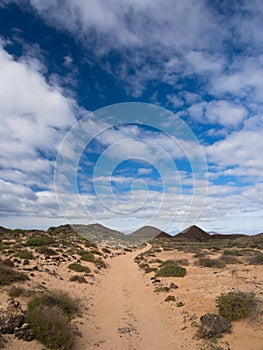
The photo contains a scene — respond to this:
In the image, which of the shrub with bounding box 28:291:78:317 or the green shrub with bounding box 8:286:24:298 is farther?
the green shrub with bounding box 8:286:24:298

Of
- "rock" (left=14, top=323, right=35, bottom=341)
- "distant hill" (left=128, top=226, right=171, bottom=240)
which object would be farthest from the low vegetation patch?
"distant hill" (left=128, top=226, right=171, bottom=240)

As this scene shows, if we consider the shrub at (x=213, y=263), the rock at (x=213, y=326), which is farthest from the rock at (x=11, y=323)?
the shrub at (x=213, y=263)

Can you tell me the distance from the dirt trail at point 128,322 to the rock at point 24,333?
157cm

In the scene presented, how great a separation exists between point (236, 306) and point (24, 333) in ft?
24.0

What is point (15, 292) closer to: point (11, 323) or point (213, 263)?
point (11, 323)

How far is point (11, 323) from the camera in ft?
25.1

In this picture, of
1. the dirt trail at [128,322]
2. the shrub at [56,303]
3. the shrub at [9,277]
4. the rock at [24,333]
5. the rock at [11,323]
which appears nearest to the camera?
the rock at [24,333]

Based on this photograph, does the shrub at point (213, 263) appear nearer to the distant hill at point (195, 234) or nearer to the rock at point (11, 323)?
the rock at point (11, 323)

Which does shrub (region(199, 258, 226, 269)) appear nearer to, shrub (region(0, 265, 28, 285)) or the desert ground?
the desert ground

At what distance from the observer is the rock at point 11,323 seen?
741cm

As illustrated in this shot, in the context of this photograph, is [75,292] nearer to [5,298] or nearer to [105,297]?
[105,297]

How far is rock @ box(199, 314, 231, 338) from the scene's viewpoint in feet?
27.9

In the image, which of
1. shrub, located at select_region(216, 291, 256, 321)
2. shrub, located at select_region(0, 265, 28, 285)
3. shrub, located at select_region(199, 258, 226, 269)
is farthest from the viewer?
shrub, located at select_region(199, 258, 226, 269)

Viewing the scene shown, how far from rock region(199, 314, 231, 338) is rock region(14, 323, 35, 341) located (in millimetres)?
5282
